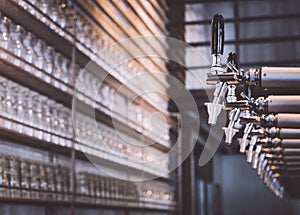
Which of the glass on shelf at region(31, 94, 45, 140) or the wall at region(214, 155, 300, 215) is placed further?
the wall at region(214, 155, 300, 215)

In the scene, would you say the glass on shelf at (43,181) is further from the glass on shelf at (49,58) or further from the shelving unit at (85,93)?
the glass on shelf at (49,58)

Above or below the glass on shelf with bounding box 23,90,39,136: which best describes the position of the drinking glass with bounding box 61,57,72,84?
above

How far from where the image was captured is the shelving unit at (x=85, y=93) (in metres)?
3.90

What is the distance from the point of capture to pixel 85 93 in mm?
5004

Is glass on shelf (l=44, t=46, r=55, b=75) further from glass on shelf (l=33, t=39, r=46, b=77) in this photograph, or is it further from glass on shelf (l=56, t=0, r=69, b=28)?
glass on shelf (l=56, t=0, r=69, b=28)

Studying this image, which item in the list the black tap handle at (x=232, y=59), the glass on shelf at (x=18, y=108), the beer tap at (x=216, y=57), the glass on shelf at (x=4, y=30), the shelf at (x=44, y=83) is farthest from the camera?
the glass on shelf at (x=18, y=108)

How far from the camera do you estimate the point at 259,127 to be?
3.02m

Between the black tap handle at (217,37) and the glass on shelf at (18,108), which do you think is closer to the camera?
the black tap handle at (217,37)

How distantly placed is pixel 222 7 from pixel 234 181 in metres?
4.46

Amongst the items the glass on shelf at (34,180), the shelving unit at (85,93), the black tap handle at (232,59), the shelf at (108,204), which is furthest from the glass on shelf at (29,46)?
the black tap handle at (232,59)

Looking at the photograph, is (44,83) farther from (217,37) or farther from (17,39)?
(217,37)

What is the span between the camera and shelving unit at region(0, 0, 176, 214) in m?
3.90

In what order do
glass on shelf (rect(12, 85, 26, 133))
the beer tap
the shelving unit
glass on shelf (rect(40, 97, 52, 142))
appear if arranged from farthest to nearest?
glass on shelf (rect(40, 97, 52, 142)), the shelving unit, glass on shelf (rect(12, 85, 26, 133)), the beer tap

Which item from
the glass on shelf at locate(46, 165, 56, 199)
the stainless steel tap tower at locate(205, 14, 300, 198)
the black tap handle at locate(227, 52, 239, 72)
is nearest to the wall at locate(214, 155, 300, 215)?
the glass on shelf at locate(46, 165, 56, 199)
